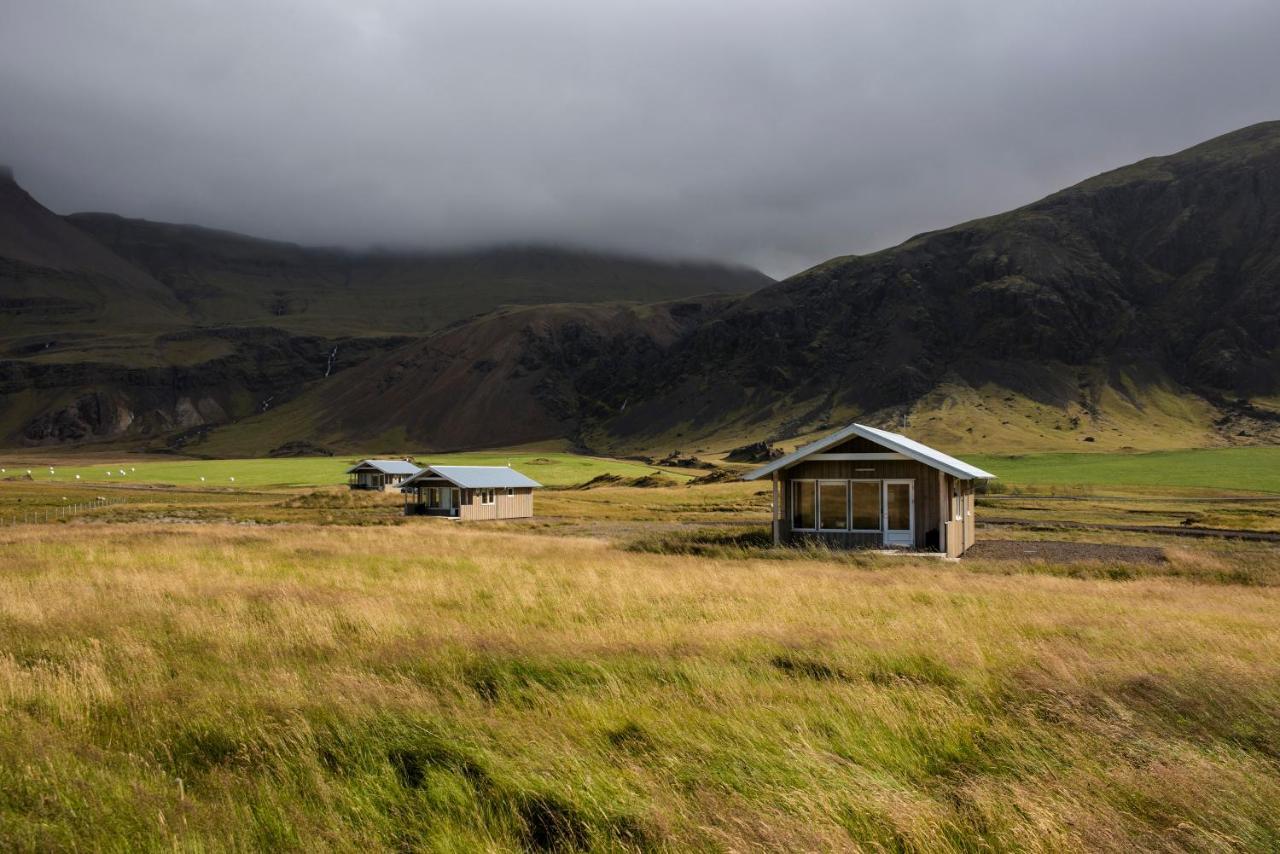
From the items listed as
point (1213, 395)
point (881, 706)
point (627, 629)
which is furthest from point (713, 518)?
point (1213, 395)

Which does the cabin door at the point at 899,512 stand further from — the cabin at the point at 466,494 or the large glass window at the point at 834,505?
the cabin at the point at 466,494

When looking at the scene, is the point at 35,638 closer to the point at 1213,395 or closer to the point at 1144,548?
the point at 1144,548

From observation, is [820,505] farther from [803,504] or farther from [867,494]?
[867,494]

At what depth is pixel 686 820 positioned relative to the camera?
4707 mm

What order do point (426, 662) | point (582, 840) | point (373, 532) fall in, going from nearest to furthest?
point (582, 840) → point (426, 662) → point (373, 532)

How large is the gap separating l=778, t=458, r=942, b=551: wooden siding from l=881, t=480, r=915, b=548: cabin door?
0.55ft

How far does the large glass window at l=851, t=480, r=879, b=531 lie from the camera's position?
98.3 feet

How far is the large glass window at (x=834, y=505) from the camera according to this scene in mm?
30359

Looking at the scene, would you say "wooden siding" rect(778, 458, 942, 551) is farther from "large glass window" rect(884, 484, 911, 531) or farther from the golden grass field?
the golden grass field

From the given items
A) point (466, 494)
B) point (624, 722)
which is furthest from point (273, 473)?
point (624, 722)

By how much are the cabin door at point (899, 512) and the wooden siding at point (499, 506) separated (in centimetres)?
3393

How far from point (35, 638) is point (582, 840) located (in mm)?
7780

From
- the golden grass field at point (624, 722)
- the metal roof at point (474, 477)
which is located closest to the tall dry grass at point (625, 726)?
the golden grass field at point (624, 722)

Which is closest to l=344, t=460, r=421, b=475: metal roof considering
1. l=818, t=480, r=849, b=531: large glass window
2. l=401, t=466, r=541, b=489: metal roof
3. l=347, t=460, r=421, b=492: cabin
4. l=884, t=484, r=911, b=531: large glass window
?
l=347, t=460, r=421, b=492: cabin
